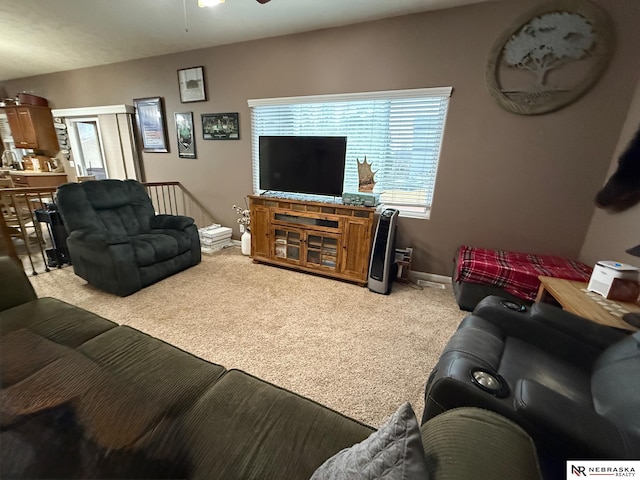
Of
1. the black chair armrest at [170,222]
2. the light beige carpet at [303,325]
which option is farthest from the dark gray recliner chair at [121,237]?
the light beige carpet at [303,325]

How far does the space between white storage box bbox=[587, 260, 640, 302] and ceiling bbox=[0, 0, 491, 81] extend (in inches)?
92.9

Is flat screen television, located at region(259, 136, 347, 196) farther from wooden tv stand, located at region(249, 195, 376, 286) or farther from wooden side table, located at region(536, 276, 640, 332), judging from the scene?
wooden side table, located at region(536, 276, 640, 332)

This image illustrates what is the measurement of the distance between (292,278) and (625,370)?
247cm

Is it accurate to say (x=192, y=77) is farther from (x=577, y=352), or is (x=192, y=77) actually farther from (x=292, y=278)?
(x=577, y=352)

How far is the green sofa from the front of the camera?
0.54 meters

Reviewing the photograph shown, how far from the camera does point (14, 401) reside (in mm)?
602

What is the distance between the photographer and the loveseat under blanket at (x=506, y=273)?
2.06 m

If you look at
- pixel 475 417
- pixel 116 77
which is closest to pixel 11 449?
pixel 475 417

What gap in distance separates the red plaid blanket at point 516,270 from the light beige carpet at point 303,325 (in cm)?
42

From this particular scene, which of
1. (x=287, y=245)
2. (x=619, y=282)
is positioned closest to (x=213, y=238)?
(x=287, y=245)

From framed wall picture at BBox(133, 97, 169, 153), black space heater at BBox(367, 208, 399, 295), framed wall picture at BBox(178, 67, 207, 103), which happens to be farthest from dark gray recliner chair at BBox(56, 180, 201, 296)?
black space heater at BBox(367, 208, 399, 295)

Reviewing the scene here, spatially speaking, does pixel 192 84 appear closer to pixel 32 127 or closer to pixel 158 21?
pixel 158 21

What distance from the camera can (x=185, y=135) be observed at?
381 centimetres

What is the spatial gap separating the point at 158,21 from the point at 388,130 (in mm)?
2690
